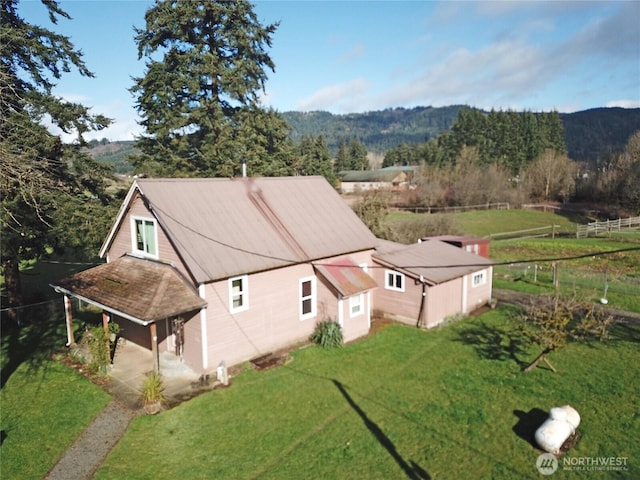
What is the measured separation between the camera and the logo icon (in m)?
10.1

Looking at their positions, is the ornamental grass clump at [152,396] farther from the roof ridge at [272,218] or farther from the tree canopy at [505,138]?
the tree canopy at [505,138]

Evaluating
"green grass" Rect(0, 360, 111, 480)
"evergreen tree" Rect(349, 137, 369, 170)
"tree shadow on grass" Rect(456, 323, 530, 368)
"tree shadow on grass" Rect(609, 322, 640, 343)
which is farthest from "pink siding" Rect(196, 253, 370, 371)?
"evergreen tree" Rect(349, 137, 369, 170)

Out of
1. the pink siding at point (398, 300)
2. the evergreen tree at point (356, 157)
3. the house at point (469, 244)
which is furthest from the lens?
the evergreen tree at point (356, 157)

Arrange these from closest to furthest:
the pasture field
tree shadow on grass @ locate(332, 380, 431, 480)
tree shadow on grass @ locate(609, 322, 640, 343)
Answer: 1. tree shadow on grass @ locate(332, 380, 431, 480)
2. tree shadow on grass @ locate(609, 322, 640, 343)
3. the pasture field

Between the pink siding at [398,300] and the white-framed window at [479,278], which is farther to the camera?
the white-framed window at [479,278]

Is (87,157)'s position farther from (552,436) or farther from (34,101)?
(552,436)

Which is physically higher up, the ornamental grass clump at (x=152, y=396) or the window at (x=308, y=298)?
the window at (x=308, y=298)

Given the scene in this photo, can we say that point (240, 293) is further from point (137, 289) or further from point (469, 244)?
Result: point (469, 244)

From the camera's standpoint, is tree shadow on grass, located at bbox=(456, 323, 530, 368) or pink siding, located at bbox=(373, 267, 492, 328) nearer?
tree shadow on grass, located at bbox=(456, 323, 530, 368)

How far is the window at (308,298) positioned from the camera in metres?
18.2

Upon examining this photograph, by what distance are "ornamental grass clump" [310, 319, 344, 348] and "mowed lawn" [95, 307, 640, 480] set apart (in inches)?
19.2

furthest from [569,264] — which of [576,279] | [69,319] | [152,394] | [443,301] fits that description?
[69,319]

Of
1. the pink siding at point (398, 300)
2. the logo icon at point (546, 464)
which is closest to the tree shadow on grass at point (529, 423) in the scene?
the logo icon at point (546, 464)

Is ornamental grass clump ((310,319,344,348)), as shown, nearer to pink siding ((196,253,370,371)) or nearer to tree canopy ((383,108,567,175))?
pink siding ((196,253,370,371))
